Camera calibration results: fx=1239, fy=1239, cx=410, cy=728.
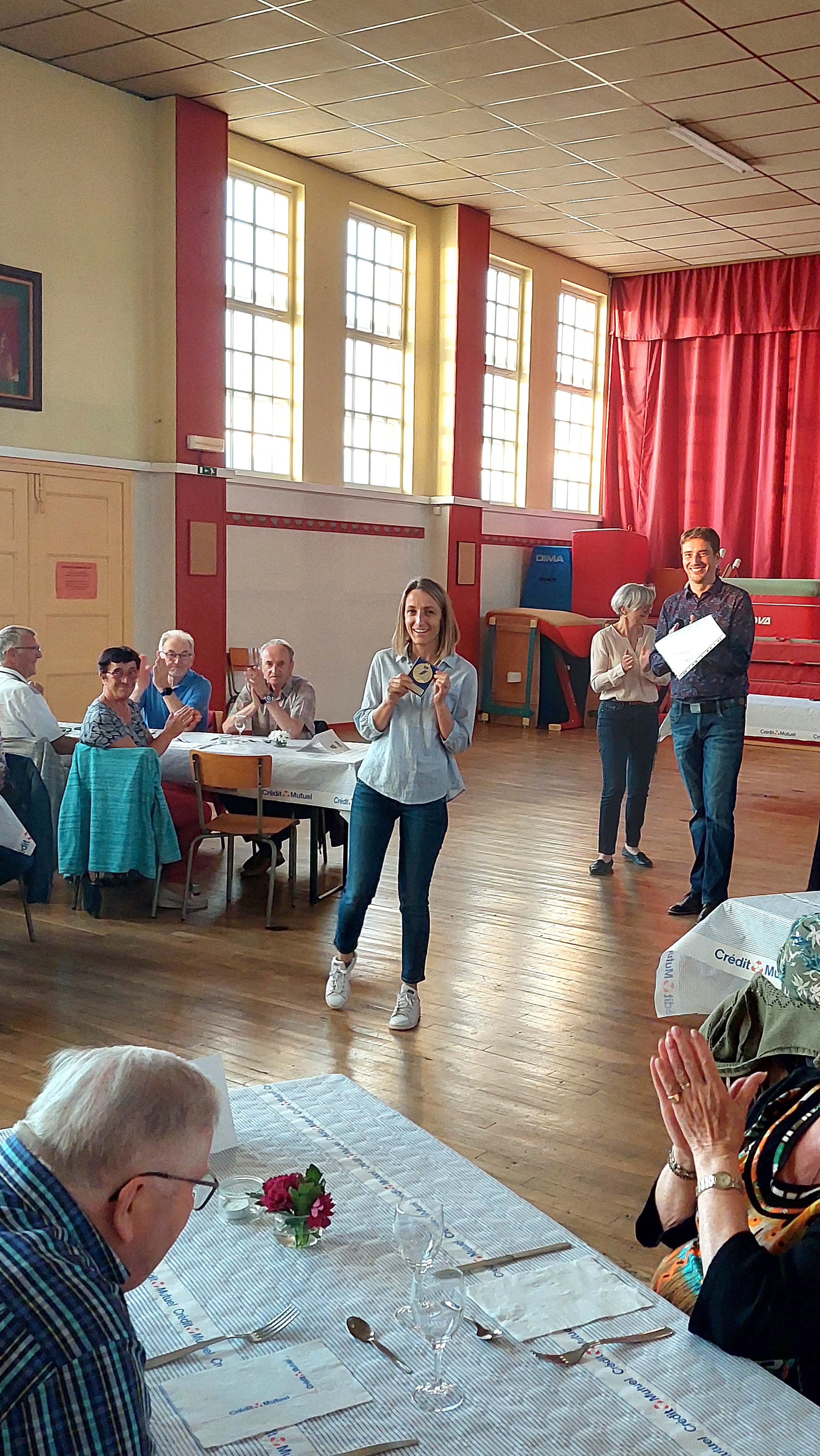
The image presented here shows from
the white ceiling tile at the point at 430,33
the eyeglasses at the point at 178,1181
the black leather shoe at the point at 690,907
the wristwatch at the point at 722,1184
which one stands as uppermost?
the white ceiling tile at the point at 430,33

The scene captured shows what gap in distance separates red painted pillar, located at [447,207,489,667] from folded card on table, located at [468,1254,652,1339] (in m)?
11.2

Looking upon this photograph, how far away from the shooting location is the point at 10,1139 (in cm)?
129

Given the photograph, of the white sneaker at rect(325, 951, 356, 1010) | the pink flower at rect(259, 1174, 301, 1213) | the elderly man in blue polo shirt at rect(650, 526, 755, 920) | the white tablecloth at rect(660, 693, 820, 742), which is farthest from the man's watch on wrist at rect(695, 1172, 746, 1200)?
the white tablecloth at rect(660, 693, 820, 742)

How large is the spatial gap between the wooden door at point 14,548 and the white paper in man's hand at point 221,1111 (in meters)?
7.06

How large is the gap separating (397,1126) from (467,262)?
453 inches

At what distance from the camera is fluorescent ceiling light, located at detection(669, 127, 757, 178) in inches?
378

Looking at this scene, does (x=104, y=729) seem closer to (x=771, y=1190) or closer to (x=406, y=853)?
(x=406, y=853)

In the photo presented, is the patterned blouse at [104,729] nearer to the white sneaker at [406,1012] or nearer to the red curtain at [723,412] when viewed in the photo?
the white sneaker at [406,1012]

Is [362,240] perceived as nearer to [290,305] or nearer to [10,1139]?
[290,305]

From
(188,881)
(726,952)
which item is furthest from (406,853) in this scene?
(188,881)

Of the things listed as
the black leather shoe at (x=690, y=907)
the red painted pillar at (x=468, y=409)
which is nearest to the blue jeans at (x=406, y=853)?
the black leather shoe at (x=690, y=907)

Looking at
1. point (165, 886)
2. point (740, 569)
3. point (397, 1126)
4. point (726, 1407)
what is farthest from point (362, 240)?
point (726, 1407)

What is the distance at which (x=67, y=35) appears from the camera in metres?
8.05

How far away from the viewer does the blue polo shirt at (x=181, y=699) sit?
6766 mm
